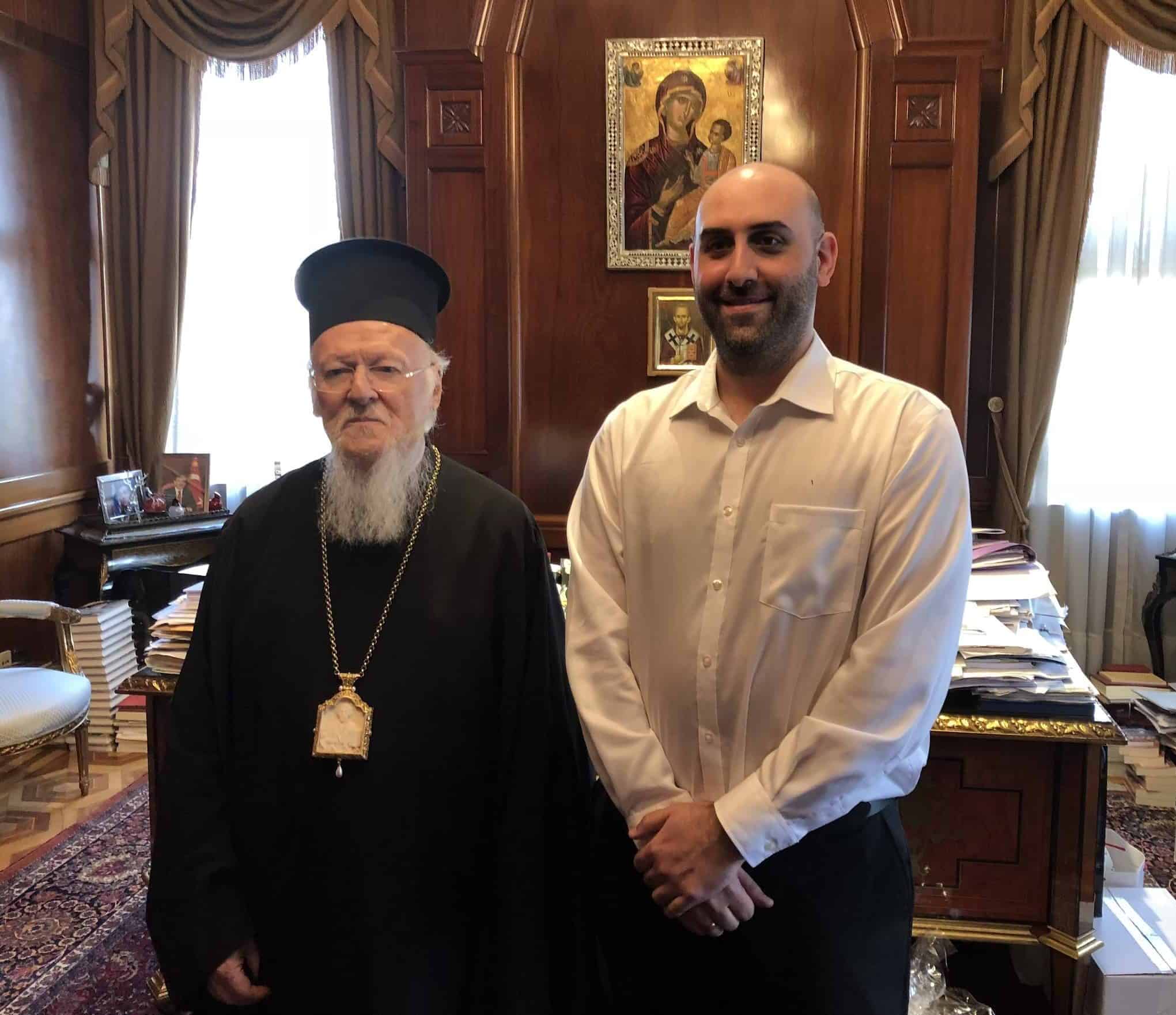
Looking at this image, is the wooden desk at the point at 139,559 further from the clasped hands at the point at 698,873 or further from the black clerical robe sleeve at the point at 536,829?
the clasped hands at the point at 698,873

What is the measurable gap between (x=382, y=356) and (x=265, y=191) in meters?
3.50

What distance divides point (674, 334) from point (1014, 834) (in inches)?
90.7

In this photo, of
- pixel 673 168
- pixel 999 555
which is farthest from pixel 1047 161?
pixel 999 555

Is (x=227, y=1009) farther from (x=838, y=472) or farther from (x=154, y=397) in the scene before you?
(x=154, y=397)

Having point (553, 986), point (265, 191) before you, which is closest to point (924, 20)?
point (265, 191)

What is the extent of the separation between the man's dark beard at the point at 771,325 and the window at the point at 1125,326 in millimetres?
3227

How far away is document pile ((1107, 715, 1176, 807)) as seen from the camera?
11.6 ft

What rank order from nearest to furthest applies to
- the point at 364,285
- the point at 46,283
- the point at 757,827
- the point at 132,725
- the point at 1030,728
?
1. the point at 757,827
2. the point at 364,285
3. the point at 1030,728
4. the point at 132,725
5. the point at 46,283

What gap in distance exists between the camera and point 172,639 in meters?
2.19

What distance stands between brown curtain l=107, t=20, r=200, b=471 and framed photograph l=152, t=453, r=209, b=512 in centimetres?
20

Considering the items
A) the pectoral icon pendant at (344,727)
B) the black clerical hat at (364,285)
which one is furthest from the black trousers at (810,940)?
the black clerical hat at (364,285)

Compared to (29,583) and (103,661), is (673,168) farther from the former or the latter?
(29,583)

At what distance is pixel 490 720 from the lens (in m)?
1.58

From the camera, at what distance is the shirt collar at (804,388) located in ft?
4.79
